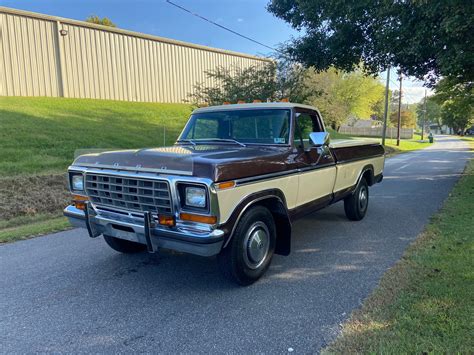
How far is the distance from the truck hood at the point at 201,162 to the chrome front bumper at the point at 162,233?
0.51 m

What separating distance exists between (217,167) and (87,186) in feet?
5.75

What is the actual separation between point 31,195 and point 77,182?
4.55 meters

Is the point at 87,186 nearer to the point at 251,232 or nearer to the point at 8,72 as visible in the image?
the point at 251,232

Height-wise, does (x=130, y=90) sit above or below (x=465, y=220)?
above

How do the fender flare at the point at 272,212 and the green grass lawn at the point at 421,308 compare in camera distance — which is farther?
the fender flare at the point at 272,212

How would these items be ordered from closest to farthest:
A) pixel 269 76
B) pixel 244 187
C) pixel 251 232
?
pixel 244 187, pixel 251 232, pixel 269 76

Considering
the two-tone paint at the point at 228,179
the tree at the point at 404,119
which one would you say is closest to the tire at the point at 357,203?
the two-tone paint at the point at 228,179

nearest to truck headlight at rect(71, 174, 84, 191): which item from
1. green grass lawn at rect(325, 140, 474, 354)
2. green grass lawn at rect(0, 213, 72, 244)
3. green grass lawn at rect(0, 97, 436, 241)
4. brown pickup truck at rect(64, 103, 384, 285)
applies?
brown pickup truck at rect(64, 103, 384, 285)

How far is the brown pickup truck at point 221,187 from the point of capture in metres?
3.34

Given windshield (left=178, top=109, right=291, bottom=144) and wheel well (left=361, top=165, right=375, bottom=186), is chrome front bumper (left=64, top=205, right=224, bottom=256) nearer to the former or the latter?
windshield (left=178, top=109, right=291, bottom=144)

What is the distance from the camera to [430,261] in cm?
437

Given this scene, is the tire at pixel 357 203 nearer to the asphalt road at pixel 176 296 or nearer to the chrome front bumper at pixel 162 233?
the asphalt road at pixel 176 296

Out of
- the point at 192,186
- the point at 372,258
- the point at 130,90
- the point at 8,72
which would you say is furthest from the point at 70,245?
the point at 130,90

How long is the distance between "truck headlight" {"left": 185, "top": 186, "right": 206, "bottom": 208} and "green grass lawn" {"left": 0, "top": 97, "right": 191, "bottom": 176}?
7369 millimetres
